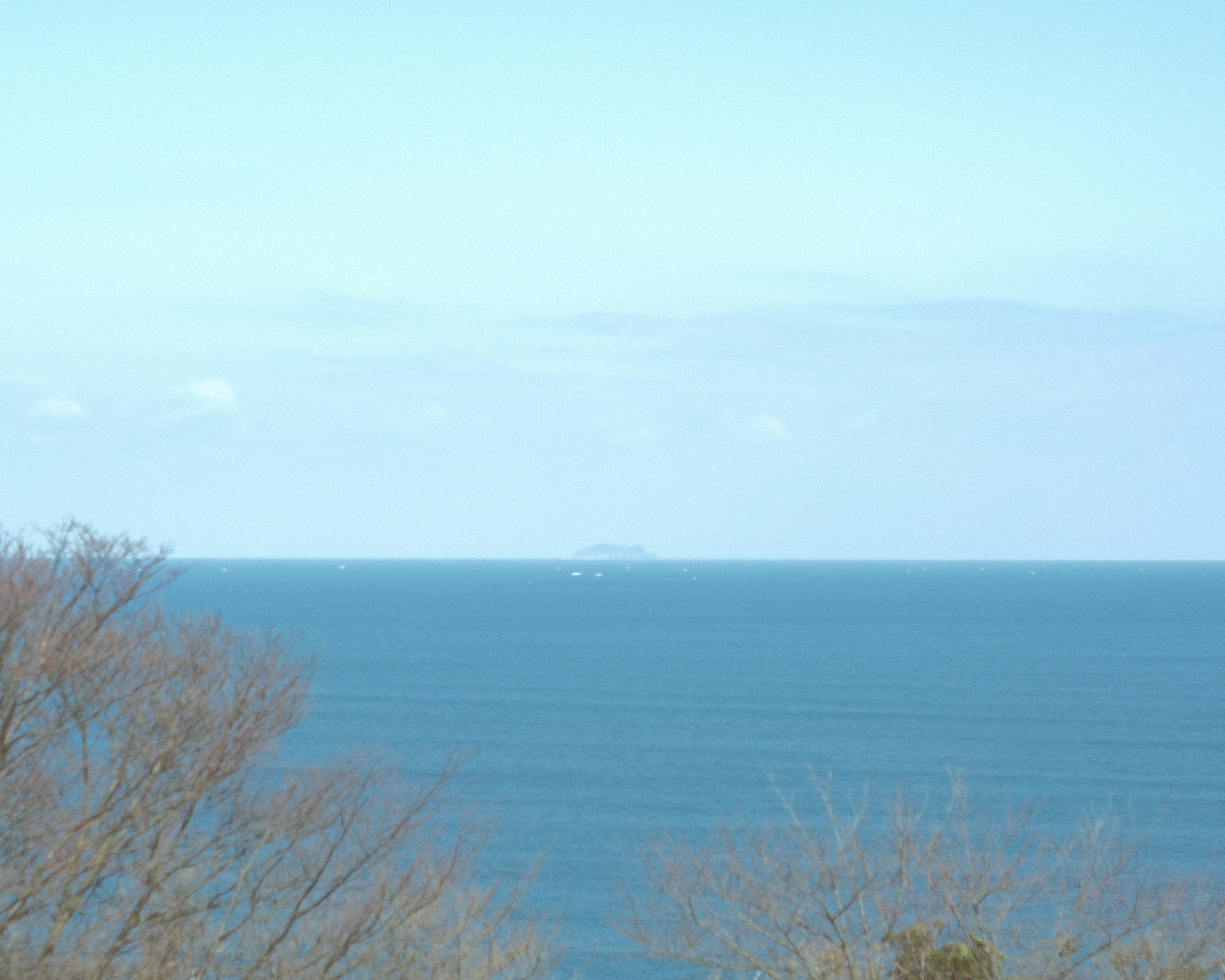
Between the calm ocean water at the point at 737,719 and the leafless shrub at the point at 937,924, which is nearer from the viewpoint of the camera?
the leafless shrub at the point at 937,924

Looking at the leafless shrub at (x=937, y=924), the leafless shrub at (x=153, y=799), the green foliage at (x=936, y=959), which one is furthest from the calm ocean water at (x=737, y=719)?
the green foliage at (x=936, y=959)

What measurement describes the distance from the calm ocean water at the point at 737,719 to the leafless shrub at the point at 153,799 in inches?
82.9

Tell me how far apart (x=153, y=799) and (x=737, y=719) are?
6260cm

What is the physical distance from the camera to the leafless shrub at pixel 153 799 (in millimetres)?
11711

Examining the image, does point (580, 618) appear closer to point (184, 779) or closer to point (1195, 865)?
point (1195, 865)

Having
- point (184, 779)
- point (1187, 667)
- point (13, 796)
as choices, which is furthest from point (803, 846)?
point (1187, 667)

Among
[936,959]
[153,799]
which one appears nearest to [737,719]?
[936,959]

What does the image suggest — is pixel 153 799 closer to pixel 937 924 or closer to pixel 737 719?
pixel 937 924

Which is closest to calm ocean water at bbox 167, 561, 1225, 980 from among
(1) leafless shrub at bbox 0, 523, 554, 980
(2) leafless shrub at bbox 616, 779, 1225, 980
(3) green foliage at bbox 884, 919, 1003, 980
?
(1) leafless shrub at bbox 0, 523, 554, 980

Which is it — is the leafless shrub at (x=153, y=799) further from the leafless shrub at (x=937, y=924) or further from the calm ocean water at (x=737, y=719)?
the leafless shrub at (x=937, y=924)

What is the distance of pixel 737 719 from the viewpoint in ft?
241

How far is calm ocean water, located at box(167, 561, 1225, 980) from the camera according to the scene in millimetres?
49156

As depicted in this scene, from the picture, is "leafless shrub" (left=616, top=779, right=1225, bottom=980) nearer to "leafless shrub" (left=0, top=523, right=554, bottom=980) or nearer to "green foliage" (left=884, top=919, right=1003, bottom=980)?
"green foliage" (left=884, top=919, right=1003, bottom=980)

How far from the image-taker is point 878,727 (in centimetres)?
7044
